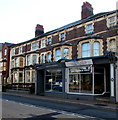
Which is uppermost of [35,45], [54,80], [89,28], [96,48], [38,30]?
[38,30]

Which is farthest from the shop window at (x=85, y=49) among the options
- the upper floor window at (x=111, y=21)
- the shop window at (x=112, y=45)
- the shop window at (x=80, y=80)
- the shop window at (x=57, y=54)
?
the shop window at (x=57, y=54)

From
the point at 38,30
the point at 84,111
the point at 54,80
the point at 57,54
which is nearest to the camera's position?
the point at 84,111

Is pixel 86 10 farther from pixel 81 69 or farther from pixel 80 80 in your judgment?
pixel 80 80

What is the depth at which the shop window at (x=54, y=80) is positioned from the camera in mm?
19725

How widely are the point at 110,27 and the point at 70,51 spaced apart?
20.3 ft

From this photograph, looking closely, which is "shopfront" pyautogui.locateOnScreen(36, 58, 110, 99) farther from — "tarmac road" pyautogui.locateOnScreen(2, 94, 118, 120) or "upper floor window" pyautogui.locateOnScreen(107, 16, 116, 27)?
"upper floor window" pyautogui.locateOnScreen(107, 16, 116, 27)

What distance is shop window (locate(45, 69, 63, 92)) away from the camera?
64.7 feet

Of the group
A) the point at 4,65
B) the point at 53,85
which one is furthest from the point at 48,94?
the point at 4,65

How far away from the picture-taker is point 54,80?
20656 millimetres

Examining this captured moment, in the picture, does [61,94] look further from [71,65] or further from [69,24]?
[69,24]

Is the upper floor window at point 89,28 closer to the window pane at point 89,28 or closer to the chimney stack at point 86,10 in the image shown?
the window pane at point 89,28

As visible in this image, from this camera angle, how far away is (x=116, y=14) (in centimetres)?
1680

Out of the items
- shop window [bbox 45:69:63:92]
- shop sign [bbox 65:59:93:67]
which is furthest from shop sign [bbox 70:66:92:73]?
shop window [bbox 45:69:63:92]

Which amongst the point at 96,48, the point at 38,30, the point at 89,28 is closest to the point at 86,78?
the point at 96,48
